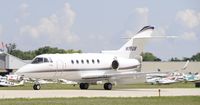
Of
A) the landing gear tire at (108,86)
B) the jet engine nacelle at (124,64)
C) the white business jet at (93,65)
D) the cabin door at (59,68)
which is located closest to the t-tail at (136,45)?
the white business jet at (93,65)

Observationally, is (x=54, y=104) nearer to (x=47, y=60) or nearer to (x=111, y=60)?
(x=47, y=60)

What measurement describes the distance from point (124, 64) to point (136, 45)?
3308mm

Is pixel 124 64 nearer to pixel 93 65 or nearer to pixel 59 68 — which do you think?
pixel 93 65

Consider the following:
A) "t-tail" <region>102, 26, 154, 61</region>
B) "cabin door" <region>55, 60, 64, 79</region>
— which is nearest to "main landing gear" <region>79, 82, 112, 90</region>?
"cabin door" <region>55, 60, 64, 79</region>

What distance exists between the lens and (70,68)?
55312mm

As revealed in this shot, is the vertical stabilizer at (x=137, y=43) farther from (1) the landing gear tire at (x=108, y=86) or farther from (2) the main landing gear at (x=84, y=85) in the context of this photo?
(2) the main landing gear at (x=84, y=85)

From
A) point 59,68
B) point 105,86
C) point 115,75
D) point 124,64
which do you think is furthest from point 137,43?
point 59,68

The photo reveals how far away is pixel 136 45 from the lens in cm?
6050

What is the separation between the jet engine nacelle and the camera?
57.7 meters

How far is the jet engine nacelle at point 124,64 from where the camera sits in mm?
57656

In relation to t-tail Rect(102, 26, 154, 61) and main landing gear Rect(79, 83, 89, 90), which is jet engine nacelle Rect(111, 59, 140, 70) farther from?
main landing gear Rect(79, 83, 89, 90)

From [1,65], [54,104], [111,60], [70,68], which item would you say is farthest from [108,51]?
[1,65]

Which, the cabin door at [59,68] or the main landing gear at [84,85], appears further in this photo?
the main landing gear at [84,85]

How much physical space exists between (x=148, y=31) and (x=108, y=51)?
15.0 ft
